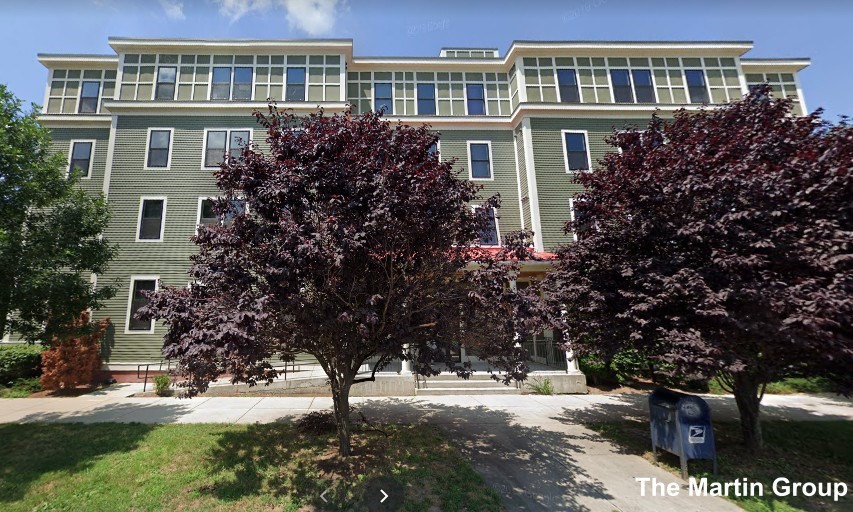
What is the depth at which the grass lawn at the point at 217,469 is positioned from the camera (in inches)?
200

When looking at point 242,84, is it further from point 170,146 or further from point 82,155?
point 82,155

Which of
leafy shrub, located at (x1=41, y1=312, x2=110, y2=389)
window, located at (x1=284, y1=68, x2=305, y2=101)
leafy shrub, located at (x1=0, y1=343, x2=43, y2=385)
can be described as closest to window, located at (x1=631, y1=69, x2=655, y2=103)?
window, located at (x1=284, y1=68, x2=305, y2=101)

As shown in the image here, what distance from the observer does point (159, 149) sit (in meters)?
15.8

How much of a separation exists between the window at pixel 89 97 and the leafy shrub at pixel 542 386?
70.1 feet

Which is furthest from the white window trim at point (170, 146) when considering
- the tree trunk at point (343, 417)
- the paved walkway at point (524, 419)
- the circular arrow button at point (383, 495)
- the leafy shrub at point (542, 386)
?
the leafy shrub at point (542, 386)

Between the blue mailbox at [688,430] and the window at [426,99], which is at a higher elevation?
the window at [426,99]

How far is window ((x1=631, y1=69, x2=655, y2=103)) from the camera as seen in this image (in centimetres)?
1711

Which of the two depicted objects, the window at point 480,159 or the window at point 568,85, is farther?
the window at point 480,159

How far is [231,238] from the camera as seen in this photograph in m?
5.65

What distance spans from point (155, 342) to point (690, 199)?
55.3 ft

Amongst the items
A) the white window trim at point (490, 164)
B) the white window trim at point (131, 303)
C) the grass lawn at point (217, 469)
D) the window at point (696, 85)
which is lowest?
the grass lawn at point (217, 469)

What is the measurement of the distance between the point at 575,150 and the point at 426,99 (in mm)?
7257

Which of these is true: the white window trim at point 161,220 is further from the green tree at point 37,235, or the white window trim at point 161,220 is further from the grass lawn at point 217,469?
the grass lawn at point 217,469

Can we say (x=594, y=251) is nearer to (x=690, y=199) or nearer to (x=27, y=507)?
(x=690, y=199)
